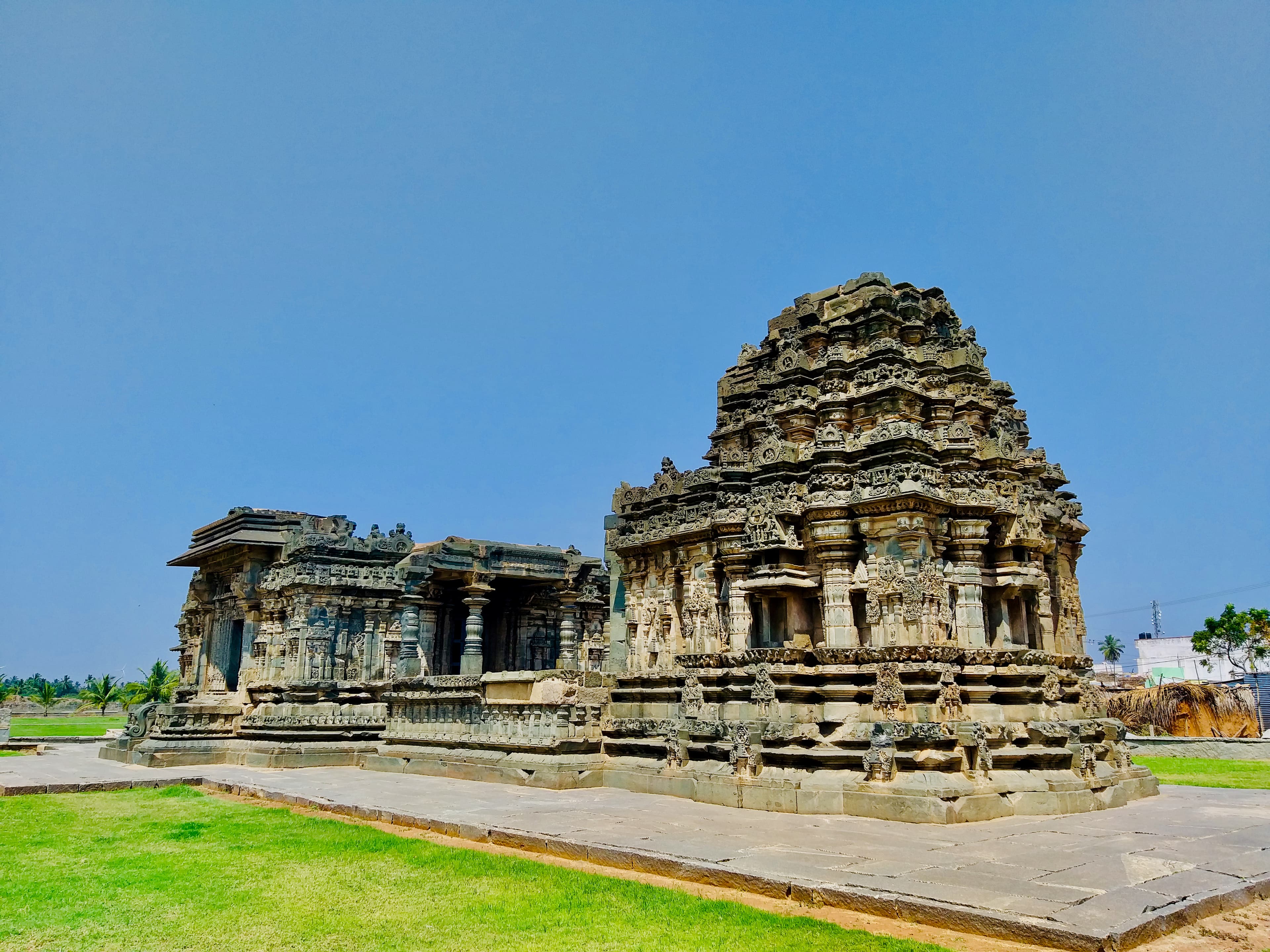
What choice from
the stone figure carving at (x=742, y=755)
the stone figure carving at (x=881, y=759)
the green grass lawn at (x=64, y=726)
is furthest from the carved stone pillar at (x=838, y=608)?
the green grass lawn at (x=64, y=726)

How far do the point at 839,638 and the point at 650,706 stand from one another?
385 centimetres

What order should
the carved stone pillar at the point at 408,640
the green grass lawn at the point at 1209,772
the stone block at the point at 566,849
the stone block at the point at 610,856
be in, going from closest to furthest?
1. the stone block at the point at 610,856
2. the stone block at the point at 566,849
3. the green grass lawn at the point at 1209,772
4. the carved stone pillar at the point at 408,640

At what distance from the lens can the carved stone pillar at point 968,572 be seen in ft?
44.3

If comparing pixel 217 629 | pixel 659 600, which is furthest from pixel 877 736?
pixel 217 629

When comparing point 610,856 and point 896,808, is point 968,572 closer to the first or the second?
point 896,808

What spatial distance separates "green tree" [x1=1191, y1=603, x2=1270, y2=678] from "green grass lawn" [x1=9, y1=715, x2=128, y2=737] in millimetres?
50687

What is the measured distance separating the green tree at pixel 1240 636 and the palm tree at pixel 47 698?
71.0 m

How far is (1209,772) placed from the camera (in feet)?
65.5

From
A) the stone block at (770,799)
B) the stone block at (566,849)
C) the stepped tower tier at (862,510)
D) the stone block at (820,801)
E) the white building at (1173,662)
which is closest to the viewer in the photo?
the stone block at (566,849)

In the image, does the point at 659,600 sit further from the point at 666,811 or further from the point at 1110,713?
the point at 1110,713

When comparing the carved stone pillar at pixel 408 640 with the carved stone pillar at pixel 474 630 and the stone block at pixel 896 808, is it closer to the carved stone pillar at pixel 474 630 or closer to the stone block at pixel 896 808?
the carved stone pillar at pixel 474 630

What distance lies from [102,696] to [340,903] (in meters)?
63.0

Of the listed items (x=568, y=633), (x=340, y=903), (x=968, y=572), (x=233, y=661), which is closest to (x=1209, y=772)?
(x=968, y=572)

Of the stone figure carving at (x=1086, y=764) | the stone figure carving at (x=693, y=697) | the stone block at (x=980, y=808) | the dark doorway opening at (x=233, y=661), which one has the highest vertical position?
the dark doorway opening at (x=233, y=661)
